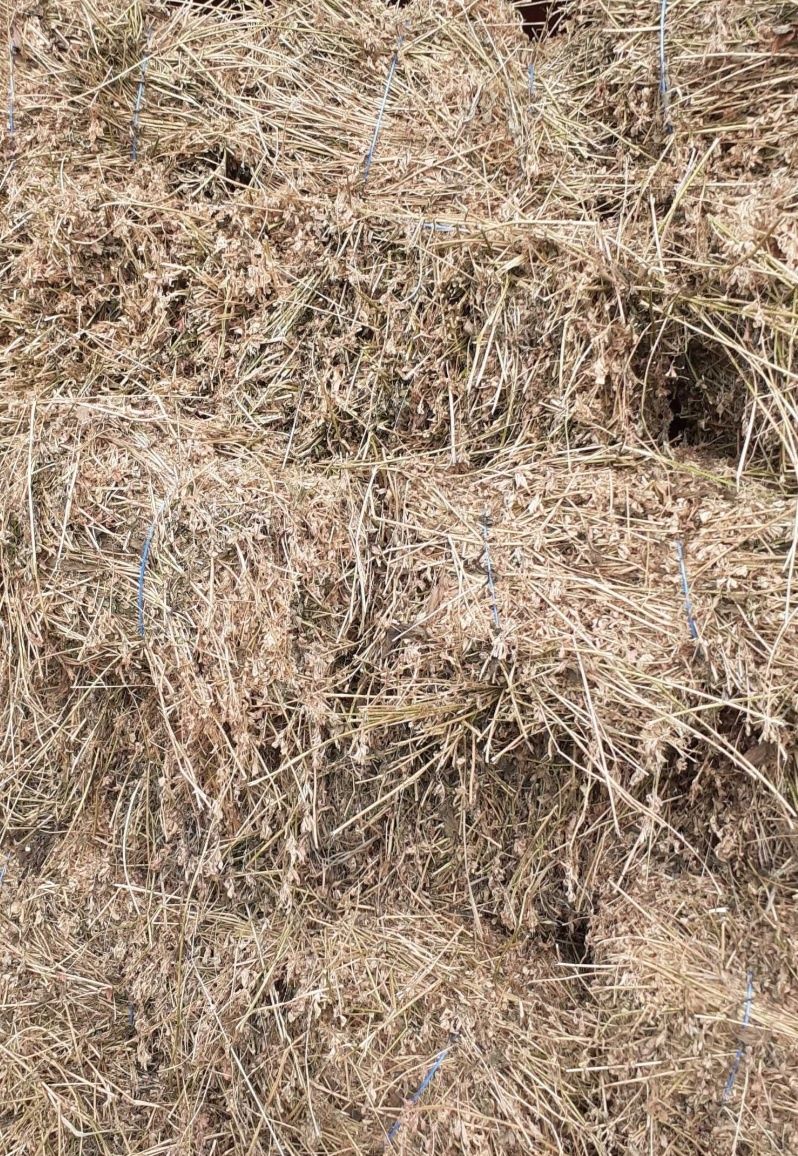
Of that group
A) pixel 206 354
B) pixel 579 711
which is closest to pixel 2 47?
pixel 206 354

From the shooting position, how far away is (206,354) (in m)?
1.96

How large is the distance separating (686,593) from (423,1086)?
41.8 inches

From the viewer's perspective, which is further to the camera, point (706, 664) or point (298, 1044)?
point (298, 1044)

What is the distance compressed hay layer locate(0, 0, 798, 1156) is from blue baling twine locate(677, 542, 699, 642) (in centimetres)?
1

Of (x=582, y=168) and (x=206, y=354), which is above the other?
(x=582, y=168)

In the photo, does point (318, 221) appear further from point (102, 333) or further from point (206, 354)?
point (102, 333)

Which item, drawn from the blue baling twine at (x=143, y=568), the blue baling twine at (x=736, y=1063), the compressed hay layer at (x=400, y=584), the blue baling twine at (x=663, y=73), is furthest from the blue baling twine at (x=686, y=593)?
the blue baling twine at (x=143, y=568)

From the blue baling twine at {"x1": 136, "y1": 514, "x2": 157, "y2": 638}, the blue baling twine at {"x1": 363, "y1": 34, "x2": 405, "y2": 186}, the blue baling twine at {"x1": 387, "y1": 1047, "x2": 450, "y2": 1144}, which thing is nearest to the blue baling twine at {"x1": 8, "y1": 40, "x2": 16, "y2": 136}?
the blue baling twine at {"x1": 363, "y1": 34, "x2": 405, "y2": 186}

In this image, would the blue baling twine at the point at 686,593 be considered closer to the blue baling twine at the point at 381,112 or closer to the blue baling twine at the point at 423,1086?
the blue baling twine at the point at 423,1086

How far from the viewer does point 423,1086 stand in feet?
5.18

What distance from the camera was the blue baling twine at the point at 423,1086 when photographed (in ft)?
5.16

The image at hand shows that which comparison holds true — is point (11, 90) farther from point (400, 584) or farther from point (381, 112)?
point (400, 584)

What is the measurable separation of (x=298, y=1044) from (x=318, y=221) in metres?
1.77

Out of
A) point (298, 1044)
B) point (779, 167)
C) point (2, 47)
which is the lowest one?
point (298, 1044)
